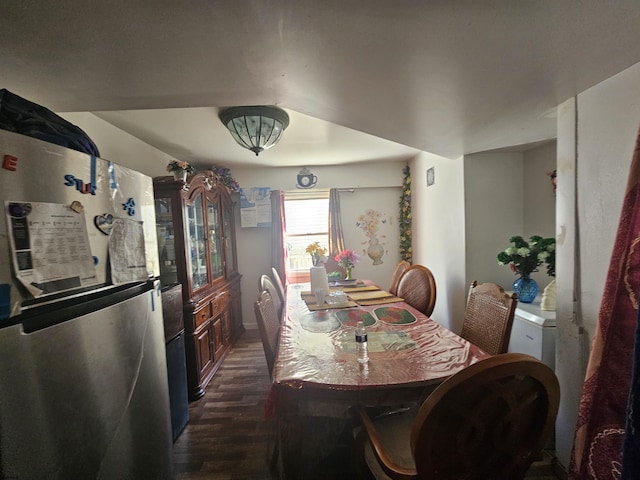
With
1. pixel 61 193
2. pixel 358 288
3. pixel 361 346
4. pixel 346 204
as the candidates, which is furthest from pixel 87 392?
pixel 346 204

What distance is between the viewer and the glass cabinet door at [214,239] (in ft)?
8.54

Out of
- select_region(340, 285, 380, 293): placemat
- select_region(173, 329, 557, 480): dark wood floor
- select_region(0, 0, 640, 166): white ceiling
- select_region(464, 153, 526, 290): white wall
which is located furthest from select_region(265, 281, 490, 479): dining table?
select_region(0, 0, 640, 166): white ceiling

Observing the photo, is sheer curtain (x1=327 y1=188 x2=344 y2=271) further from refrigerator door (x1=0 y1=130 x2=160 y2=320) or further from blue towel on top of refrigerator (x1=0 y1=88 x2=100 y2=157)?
blue towel on top of refrigerator (x1=0 y1=88 x2=100 y2=157)

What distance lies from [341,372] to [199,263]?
1.83m

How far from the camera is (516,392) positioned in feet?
2.44

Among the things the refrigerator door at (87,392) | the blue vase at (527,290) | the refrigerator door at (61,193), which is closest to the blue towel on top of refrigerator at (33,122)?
the refrigerator door at (61,193)

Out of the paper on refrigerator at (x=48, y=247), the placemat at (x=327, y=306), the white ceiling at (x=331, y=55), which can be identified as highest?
the white ceiling at (x=331, y=55)

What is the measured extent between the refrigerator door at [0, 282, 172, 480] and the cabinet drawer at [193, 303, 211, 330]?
1.08 meters

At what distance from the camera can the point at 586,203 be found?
112 cm

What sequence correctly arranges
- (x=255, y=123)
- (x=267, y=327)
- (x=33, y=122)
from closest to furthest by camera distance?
(x=33, y=122)
(x=267, y=327)
(x=255, y=123)

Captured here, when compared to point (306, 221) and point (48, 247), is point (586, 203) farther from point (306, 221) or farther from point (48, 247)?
point (306, 221)

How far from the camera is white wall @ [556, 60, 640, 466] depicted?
3.21ft

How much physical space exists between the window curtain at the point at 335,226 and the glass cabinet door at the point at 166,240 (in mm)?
1887

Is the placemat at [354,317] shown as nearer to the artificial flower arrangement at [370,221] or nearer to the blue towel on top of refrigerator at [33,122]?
the blue towel on top of refrigerator at [33,122]
